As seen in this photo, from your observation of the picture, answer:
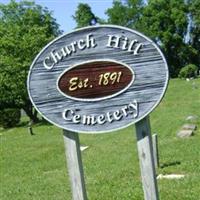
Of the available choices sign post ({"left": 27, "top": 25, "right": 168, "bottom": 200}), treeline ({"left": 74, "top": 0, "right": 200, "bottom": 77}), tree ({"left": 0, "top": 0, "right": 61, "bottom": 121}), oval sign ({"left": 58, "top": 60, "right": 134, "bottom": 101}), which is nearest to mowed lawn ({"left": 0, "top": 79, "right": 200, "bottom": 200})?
sign post ({"left": 27, "top": 25, "right": 168, "bottom": 200})

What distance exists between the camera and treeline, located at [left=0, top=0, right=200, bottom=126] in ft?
123

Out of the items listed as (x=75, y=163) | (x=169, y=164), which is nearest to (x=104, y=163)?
(x=169, y=164)

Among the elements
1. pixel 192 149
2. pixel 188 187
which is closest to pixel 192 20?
pixel 192 149

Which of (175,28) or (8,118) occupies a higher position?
(175,28)

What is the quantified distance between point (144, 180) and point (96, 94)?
1.09m

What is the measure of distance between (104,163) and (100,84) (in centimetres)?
1029

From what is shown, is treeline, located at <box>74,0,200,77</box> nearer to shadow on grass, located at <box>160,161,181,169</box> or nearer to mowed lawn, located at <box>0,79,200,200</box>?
mowed lawn, located at <box>0,79,200,200</box>

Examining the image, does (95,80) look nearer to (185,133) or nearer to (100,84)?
(100,84)

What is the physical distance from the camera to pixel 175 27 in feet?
254

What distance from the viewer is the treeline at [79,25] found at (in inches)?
1476

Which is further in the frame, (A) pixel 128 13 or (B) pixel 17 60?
(A) pixel 128 13

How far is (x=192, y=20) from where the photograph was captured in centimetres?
7825

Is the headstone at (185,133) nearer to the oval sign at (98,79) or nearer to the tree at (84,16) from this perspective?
the oval sign at (98,79)

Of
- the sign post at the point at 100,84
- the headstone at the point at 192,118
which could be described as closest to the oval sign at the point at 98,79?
the sign post at the point at 100,84
